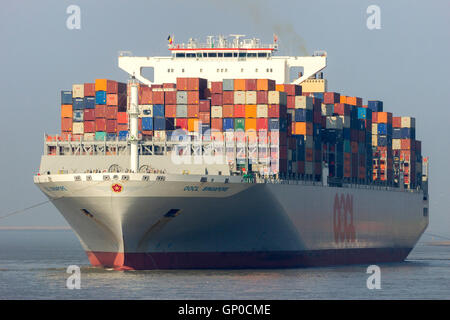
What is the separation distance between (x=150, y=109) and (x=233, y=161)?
6.85m

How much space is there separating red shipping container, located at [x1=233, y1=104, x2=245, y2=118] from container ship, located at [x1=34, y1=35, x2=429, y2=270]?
0.14 metres

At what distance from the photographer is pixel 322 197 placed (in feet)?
254

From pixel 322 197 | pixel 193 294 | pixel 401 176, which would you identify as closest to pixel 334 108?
pixel 322 197

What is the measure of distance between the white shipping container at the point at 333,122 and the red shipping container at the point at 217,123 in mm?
10964

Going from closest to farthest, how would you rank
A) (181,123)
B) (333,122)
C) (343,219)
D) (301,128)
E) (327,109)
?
1. (181,123)
2. (301,128)
3. (333,122)
4. (343,219)
5. (327,109)

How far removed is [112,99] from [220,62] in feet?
40.6

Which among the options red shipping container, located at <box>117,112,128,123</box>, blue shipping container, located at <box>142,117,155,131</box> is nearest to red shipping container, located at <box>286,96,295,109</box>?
blue shipping container, located at <box>142,117,155,131</box>

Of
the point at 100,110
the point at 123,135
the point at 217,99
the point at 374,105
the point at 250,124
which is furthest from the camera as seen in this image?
the point at 374,105

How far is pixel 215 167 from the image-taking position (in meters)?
67.5

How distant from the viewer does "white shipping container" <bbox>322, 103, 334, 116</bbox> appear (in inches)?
3179

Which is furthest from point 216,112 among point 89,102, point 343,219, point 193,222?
point 343,219

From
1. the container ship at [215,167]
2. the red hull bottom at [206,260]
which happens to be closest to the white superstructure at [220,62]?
the container ship at [215,167]

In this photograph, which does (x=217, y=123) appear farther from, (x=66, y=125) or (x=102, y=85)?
(x=66, y=125)

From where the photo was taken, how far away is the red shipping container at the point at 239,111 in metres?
71.9
